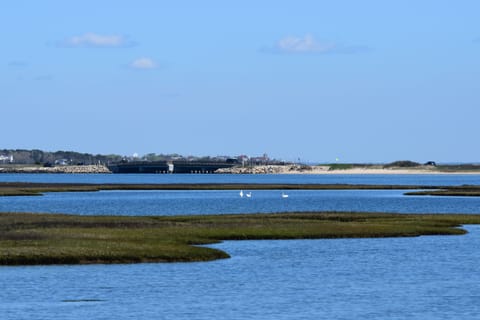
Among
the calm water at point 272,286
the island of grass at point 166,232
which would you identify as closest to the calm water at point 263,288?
the calm water at point 272,286

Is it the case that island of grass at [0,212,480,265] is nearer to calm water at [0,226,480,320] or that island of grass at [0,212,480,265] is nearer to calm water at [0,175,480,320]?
calm water at [0,175,480,320]

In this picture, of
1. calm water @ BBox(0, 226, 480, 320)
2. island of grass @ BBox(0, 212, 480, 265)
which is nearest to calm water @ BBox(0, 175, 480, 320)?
calm water @ BBox(0, 226, 480, 320)

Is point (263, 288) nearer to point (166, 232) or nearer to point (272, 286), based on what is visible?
point (272, 286)

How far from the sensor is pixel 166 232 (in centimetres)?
7931

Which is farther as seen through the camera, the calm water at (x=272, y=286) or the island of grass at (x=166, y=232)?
the island of grass at (x=166, y=232)

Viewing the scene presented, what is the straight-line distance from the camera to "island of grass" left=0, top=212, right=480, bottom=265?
63.2 metres

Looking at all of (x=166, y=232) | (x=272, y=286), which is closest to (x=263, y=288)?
(x=272, y=286)

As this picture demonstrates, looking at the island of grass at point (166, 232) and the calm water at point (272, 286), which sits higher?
the island of grass at point (166, 232)

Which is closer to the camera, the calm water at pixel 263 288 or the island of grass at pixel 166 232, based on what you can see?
the calm water at pixel 263 288

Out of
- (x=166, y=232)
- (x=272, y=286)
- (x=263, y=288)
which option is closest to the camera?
(x=263, y=288)

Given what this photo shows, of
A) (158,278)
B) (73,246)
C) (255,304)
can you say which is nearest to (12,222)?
(73,246)

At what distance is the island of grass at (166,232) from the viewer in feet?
207

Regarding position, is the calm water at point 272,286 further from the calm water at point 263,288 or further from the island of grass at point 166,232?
the island of grass at point 166,232

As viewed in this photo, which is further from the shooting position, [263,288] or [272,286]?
[272,286]
